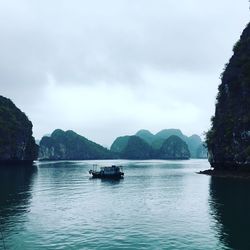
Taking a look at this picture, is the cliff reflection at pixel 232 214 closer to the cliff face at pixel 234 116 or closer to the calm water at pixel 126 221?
the calm water at pixel 126 221

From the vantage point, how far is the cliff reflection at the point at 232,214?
3609 centimetres

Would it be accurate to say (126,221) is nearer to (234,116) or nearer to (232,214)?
(232,214)

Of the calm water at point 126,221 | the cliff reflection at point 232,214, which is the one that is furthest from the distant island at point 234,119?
the calm water at point 126,221

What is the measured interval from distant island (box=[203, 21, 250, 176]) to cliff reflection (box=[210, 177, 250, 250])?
106ft

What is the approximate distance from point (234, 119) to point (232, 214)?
2805 inches

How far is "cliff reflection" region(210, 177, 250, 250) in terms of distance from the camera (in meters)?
36.1

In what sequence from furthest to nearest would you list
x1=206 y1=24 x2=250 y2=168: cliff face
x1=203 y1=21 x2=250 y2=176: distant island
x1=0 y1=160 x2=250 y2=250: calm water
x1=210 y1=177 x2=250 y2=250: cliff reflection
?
x1=206 y1=24 x2=250 y2=168: cliff face
x1=203 y1=21 x2=250 y2=176: distant island
x1=210 y1=177 x2=250 y2=250: cliff reflection
x1=0 y1=160 x2=250 y2=250: calm water

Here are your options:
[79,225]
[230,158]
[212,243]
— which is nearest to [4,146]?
[230,158]

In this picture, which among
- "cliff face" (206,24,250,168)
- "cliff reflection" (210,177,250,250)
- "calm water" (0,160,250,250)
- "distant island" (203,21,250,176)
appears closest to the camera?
"calm water" (0,160,250,250)

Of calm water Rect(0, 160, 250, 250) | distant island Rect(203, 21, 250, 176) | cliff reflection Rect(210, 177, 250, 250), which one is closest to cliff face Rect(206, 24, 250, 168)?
distant island Rect(203, 21, 250, 176)

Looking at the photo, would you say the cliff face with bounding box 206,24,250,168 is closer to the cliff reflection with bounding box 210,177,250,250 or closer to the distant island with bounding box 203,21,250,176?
the distant island with bounding box 203,21,250,176

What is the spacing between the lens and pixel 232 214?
48.4 meters

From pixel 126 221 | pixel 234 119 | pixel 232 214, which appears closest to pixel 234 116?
pixel 234 119

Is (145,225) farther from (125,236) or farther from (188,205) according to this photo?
(188,205)
